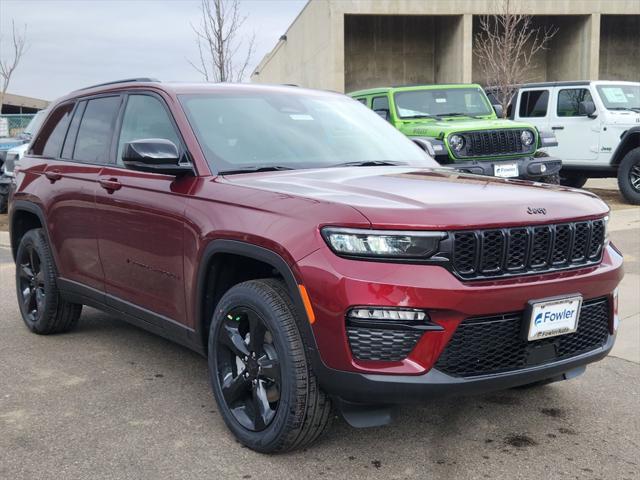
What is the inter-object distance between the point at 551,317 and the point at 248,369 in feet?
4.48

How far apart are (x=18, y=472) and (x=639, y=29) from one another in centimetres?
4230

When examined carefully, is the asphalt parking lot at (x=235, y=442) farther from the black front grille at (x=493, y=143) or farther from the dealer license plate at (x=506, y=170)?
the black front grille at (x=493, y=143)

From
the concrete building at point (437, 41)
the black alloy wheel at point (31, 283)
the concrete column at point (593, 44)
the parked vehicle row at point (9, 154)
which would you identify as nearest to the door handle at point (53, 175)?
the black alloy wheel at point (31, 283)

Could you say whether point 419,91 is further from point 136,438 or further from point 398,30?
point 398,30

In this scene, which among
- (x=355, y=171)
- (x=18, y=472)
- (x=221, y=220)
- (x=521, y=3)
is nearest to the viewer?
(x=18, y=472)

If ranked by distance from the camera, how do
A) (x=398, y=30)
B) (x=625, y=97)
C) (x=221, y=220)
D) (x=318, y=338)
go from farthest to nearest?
(x=398, y=30) < (x=625, y=97) < (x=221, y=220) < (x=318, y=338)

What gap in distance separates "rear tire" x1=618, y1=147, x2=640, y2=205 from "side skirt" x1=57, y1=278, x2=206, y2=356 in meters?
10.8

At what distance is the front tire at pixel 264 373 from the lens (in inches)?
124

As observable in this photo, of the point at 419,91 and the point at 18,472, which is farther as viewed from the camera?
the point at 419,91

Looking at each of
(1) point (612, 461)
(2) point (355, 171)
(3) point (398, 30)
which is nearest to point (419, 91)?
(2) point (355, 171)

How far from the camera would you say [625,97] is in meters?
13.8

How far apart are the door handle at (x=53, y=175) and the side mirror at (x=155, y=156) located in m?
1.48

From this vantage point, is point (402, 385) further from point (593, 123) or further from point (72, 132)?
point (593, 123)

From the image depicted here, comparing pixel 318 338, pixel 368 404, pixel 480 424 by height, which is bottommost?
pixel 480 424
